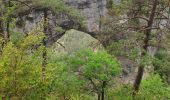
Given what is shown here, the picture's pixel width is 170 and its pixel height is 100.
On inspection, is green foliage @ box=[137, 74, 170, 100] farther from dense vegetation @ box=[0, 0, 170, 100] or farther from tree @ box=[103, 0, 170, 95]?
tree @ box=[103, 0, 170, 95]

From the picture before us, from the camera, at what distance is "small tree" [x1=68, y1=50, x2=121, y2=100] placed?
26.7 m

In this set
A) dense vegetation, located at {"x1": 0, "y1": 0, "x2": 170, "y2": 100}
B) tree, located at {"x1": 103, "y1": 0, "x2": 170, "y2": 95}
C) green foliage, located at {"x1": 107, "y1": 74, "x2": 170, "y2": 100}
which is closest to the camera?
dense vegetation, located at {"x1": 0, "y1": 0, "x2": 170, "y2": 100}

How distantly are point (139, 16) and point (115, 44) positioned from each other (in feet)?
7.76

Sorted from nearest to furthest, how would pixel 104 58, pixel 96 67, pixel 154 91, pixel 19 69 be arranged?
pixel 19 69 < pixel 96 67 < pixel 104 58 < pixel 154 91

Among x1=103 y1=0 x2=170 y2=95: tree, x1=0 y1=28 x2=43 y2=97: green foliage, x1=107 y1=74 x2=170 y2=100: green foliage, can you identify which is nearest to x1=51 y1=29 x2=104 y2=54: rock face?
x1=107 y1=74 x2=170 y2=100: green foliage

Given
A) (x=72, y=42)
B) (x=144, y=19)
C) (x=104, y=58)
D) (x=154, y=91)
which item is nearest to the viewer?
(x=144, y=19)

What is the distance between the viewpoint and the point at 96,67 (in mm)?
26766

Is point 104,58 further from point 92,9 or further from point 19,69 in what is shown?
point 92,9

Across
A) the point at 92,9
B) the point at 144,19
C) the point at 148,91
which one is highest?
the point at 144,19

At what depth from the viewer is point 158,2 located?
24.5 meters

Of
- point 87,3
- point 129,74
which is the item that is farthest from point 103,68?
point 87,3

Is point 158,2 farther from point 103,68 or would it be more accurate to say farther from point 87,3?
point 87,3

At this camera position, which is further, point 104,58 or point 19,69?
point 104,58

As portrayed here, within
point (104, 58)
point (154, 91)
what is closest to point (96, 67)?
point (104, 58)
